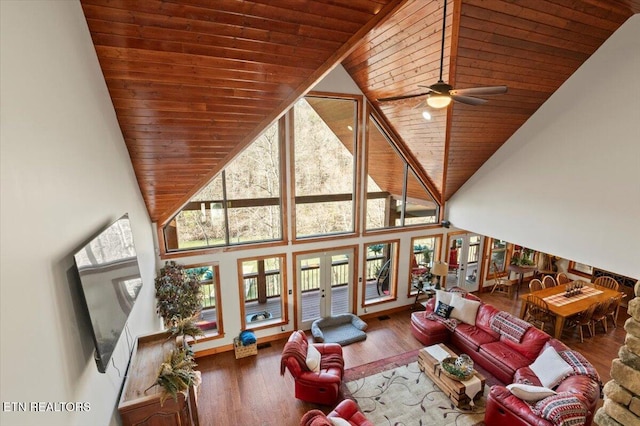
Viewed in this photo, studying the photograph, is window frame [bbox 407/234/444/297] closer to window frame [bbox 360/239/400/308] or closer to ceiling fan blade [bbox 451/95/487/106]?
window frame [bbox 360/239/400/308]

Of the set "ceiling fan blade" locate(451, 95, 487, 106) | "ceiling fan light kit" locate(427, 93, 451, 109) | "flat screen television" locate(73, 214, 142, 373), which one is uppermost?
"ceiling fan blade" locate(451, 95, 487, 106)

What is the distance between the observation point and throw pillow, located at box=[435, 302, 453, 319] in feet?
21.0

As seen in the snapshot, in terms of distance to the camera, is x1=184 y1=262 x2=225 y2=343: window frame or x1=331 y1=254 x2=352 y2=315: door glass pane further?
x1=331 y1=254 x2=352 y2=315: door glass pane

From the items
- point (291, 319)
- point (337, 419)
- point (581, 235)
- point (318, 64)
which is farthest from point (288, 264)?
point (581, 235)

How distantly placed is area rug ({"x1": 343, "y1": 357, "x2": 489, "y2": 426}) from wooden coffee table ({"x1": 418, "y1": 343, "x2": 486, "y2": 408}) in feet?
0.30

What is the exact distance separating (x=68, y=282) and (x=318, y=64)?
331 centimetres

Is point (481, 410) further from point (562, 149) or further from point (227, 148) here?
point (227, 148)

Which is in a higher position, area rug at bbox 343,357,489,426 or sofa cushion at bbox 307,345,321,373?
sofa cushion at bbox 307,345,321,373

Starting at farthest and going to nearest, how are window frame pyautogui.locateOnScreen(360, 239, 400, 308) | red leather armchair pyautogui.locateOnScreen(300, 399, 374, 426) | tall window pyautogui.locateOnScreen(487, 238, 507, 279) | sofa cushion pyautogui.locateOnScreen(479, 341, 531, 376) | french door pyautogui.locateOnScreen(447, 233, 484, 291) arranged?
tall window pyautogui.locateOnScreen(487, 238, 507, 279), french door pyautogui.locateOnScreen(447, 233, 484, 291), window frame pyautogui.locateOnScreen(360, 239, 400, 308), sofa cushion pyautogui.locateOnScreen(479, 341, 531, 376), red leather armchair pyautogui.locateOnScreen(300, 399, 374, 426)

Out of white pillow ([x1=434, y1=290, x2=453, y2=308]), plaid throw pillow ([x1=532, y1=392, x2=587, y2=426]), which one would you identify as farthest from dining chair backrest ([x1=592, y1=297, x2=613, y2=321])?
plaid throw pillow ([x1=532, y1=392, x2=587, y2=426])

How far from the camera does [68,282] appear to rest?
2006 mm

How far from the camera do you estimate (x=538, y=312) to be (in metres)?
6.80

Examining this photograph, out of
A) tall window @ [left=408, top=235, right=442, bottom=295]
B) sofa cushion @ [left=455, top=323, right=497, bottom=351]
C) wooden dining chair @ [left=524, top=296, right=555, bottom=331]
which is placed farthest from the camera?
tall window @ [left=408, top=235, right=442, bottom=295]

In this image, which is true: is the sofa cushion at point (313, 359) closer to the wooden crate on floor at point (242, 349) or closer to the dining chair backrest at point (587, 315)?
the wooden crate on floor at point (242, 349)
